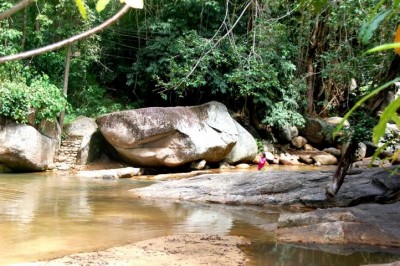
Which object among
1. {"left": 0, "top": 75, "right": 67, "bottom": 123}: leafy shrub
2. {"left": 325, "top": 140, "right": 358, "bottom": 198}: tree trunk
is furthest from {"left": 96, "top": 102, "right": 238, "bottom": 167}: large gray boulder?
{"left": 325, "top": 140, "right": 358, "bottom": 198}: tree trunk

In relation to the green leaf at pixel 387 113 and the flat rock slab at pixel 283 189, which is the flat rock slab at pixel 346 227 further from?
the green leaf at pixel 387 113

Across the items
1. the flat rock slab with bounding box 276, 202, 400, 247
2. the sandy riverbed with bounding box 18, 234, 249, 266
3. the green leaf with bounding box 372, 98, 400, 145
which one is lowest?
the sandy riverbed with bounding box 18, 234, 249, 266

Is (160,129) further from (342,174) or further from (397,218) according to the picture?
(397,218)

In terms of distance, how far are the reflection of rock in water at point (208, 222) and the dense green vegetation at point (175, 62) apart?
491 cm

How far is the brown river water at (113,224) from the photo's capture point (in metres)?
4.84

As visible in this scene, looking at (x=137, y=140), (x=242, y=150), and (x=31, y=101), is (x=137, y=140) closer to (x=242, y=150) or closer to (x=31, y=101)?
(x=31, y=101)

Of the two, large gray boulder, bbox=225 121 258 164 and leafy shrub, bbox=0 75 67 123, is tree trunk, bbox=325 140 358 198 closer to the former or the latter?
large gray boulder, bbox=225 121 258 164

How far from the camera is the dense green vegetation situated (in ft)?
39.9

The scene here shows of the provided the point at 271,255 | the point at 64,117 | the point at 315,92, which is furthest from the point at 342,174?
the point at 315,92

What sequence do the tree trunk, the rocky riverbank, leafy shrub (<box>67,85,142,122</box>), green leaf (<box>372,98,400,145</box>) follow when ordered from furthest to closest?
leafy shrub (<box>67,85,142,122</box>) < the tree trunk < the rocky riverbank < green leaf (<box>372,98,400,145</box>)

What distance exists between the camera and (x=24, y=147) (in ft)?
37.7

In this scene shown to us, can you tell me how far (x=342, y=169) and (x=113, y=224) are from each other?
12.3 feet

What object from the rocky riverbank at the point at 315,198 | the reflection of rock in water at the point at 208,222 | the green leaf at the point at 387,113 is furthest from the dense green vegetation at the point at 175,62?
the green leaf at the point at 387,113

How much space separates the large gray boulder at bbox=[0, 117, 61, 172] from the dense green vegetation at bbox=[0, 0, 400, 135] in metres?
0.38
